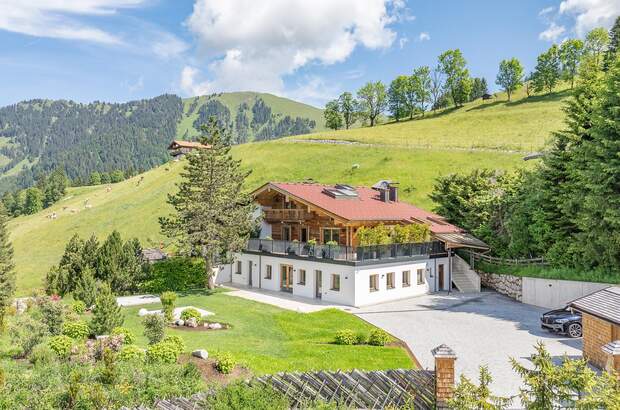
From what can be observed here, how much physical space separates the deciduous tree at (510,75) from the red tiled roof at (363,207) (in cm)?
8421

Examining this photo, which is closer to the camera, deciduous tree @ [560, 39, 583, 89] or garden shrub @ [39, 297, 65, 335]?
garden shrub @ [39, 297, 65, 335]

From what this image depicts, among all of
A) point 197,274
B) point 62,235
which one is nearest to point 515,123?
point 197,274

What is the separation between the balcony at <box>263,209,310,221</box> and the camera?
1297 inches

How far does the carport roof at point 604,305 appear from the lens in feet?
50.4

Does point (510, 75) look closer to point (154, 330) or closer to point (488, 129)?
point (488, 129)

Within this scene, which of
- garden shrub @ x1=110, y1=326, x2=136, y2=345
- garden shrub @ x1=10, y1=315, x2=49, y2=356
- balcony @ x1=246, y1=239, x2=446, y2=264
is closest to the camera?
garden shrub @ x1=10, y1=315, x2=49, y2=356

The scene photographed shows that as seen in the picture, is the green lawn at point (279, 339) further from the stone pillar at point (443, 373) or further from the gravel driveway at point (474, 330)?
the stone pillar at point (443, 373)

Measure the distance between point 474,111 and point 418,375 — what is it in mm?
98870

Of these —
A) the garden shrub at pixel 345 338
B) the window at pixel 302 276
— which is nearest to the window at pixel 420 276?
the window at pixel 302 276

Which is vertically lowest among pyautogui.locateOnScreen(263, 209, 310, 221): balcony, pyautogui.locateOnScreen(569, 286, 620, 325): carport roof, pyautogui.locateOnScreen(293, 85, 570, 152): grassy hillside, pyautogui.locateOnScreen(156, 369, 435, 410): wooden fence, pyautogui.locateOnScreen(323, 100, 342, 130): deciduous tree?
pyautogui.locateOnScreen(156, 369, 435, 410): wooden fence

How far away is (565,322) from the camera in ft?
68.3

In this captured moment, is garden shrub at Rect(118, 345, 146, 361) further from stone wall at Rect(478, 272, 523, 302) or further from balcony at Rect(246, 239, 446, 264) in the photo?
stone wall at Rect(478, 272, 523, 302)

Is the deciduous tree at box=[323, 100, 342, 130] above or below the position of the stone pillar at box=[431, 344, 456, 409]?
above

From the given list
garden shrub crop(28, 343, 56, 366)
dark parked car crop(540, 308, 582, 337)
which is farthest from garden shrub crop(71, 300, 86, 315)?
dark parked car crop(540, 308, 582, 337)
